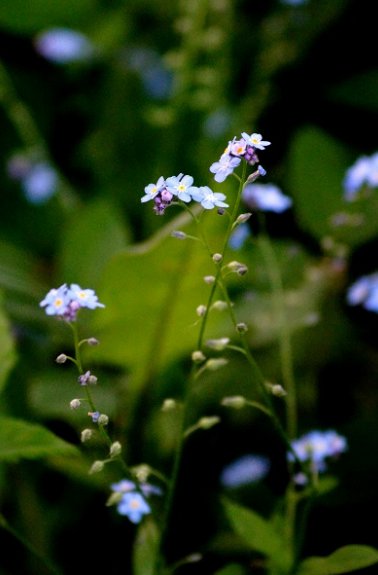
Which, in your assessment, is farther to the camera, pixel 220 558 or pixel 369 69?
pixel 369 69

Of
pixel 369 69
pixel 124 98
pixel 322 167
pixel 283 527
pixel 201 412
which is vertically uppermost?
pixel 124 98

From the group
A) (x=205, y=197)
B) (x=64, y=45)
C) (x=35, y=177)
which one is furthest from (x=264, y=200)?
(x=64, y=45)

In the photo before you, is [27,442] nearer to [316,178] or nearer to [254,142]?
[254,142]

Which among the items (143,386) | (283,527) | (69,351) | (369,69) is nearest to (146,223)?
(69,351)

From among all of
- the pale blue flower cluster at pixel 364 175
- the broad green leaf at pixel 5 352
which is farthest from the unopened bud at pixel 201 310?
the pale blue flower cluster at pixel 364 175

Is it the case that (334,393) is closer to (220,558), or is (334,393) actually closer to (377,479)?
(377,479)

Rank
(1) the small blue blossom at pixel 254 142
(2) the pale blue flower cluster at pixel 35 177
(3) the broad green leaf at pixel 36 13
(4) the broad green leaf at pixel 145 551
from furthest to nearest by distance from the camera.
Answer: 1. (3) the broad green leaf at pixel 36 13
2. (2) the pale blue flower cluster at pixel 35 177
3. (4) the broad green leaf at pixel 145 551
4. (1) the small blue blossom at pixel 254 142

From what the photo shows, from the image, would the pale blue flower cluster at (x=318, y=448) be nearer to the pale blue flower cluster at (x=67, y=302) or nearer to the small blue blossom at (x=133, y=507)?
the small blue blossom at (x=133, y=507)
